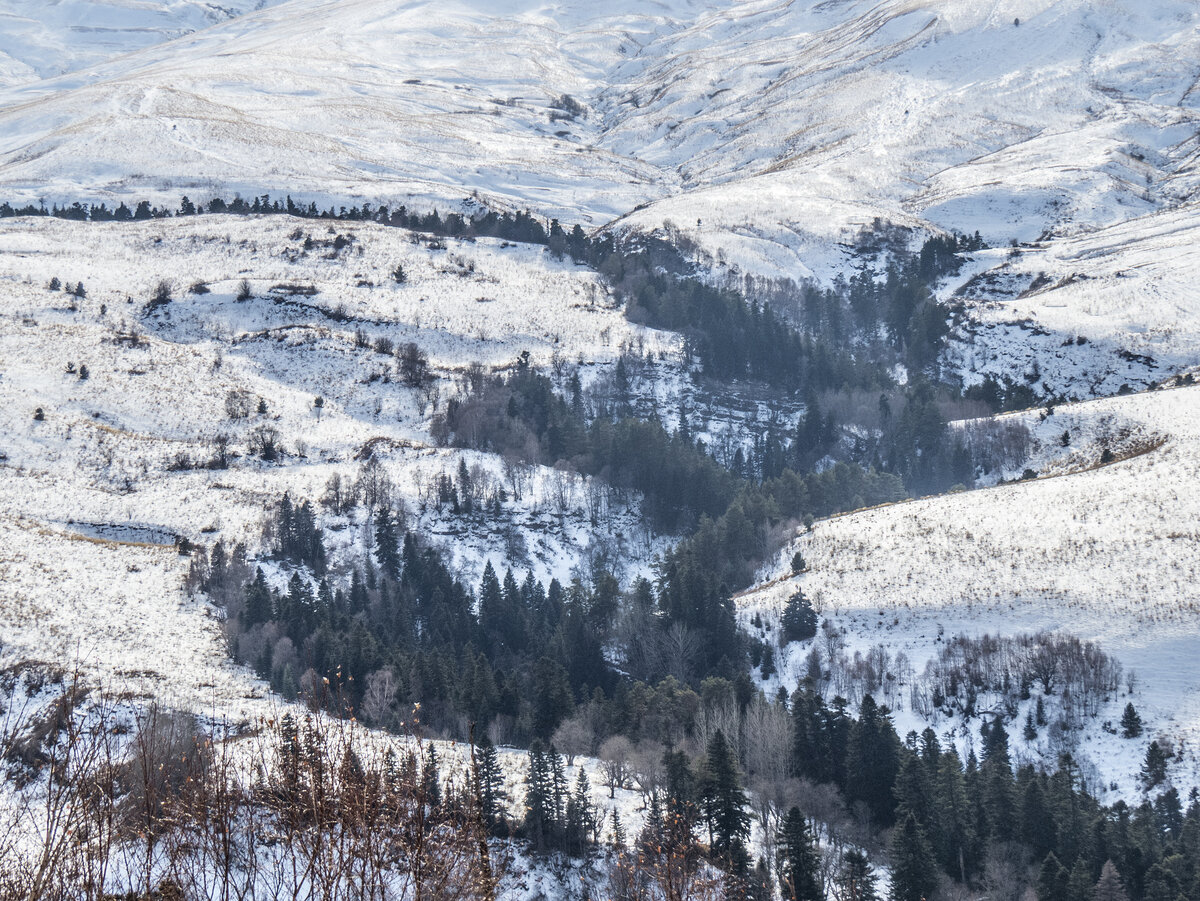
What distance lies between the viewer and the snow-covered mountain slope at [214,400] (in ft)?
247

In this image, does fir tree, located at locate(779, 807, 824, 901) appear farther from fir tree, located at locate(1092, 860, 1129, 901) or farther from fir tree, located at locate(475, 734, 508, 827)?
fir tree, located at locate(475, 734, 508, 827)

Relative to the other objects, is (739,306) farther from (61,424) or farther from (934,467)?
(61,424)

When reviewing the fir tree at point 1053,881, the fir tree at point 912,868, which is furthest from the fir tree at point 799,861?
the fir tree at point 1053,881

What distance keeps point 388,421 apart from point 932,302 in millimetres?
88696

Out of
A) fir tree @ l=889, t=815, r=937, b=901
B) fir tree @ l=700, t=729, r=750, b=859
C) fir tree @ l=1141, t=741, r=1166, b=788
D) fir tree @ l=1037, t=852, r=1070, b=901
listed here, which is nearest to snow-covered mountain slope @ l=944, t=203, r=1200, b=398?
fir tree @ l=1141, t=741, r=1166, b=788

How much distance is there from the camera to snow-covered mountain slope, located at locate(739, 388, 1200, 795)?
65.7 m

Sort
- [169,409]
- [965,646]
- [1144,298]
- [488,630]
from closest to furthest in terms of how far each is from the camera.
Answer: [965,646] < [488,630] < [169,409] < [1144,298]

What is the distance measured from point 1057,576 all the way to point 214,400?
96026mm

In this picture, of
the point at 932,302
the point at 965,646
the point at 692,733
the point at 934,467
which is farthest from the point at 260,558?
the point at 932,302

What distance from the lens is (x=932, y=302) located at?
157625 mm

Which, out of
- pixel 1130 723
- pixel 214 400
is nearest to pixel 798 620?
pixel 1130 723

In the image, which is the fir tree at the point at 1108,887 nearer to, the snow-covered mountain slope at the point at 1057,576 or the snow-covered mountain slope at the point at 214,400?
the snow-covered mountain slope at the point at 1057,576

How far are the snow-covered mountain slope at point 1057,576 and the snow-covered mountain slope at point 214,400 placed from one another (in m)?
28.6

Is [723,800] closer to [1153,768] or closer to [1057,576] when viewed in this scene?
[1153,768]
